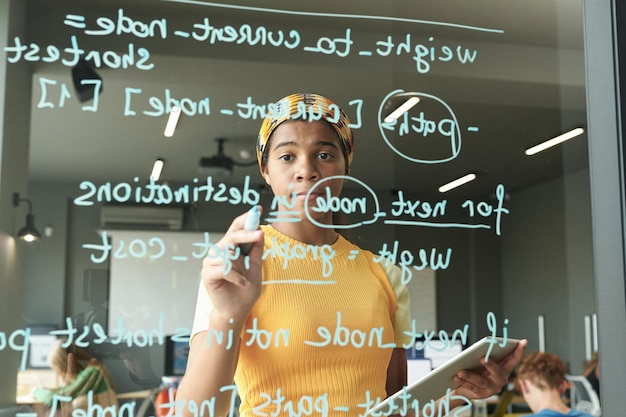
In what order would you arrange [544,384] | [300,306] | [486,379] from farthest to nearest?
[544,384] → [486,379] → [300,306]

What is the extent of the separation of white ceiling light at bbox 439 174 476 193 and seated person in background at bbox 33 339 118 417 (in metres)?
0.63

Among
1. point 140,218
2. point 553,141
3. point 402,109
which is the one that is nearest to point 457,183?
point 402,109

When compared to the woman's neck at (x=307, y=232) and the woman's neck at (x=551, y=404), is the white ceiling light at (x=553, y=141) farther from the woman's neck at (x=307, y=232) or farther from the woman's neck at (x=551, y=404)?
the woman's neck at (x=551, y=404)

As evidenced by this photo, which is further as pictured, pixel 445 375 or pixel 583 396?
pixel 583 396

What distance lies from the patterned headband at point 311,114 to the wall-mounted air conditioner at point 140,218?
0.65 feet

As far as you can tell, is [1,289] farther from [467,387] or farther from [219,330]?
[467,387]

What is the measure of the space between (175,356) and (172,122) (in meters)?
0.36

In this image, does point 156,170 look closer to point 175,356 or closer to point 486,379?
point 175,356

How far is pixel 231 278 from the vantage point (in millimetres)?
1150

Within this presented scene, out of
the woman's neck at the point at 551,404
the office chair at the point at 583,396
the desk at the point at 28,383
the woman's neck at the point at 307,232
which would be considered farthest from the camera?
the woman's neck at the point at 551,404

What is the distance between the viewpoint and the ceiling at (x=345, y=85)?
3.80ft

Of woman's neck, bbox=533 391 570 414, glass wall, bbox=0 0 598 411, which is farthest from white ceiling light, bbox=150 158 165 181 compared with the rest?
woman's neck, bbox=533 391 570 414

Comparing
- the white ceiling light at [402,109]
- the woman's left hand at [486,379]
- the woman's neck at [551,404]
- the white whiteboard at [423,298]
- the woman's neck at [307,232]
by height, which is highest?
the white ceiling light at [402,109]

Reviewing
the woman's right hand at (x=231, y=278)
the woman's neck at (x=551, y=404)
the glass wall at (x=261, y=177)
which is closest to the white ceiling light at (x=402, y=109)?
the glass wall at (x=261, y=177)
